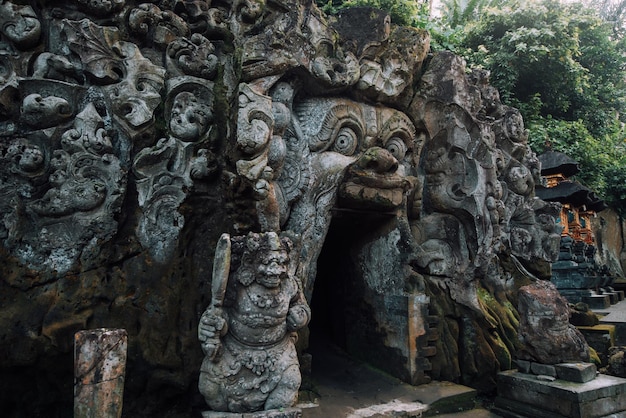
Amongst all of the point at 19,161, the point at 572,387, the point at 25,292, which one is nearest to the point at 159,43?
the point at 19,161

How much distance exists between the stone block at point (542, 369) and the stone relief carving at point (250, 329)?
289cm

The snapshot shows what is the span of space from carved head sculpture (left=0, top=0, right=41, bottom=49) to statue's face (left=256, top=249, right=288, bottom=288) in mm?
3279

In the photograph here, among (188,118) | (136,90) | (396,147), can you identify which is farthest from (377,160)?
(136,90)

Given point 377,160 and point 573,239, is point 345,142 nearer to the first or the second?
point 377,160

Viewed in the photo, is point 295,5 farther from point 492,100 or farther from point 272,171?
point 492,100

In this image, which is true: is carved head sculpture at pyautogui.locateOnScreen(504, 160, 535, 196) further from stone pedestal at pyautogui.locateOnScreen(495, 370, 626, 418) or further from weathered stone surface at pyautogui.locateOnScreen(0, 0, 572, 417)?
stone pedestal at pyautogui.locateOnScreen(495, 370, 626, 418)

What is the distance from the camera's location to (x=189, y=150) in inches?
182

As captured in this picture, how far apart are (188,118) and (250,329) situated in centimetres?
237

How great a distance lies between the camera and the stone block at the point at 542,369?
4.79 meters

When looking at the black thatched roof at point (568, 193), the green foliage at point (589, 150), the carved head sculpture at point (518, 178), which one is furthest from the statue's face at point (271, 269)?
the green foliage at point (589, 150)

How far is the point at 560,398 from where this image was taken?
4.48 meters

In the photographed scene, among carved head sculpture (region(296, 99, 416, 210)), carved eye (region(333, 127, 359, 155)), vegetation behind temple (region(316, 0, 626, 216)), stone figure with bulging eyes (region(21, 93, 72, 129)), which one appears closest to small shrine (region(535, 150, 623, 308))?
vegetation behind temple (region(316, 0, 626, 216))

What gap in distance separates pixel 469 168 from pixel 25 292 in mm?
5448

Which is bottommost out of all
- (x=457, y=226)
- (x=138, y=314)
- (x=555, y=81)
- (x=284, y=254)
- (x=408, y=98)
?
(x=138, y=314)
